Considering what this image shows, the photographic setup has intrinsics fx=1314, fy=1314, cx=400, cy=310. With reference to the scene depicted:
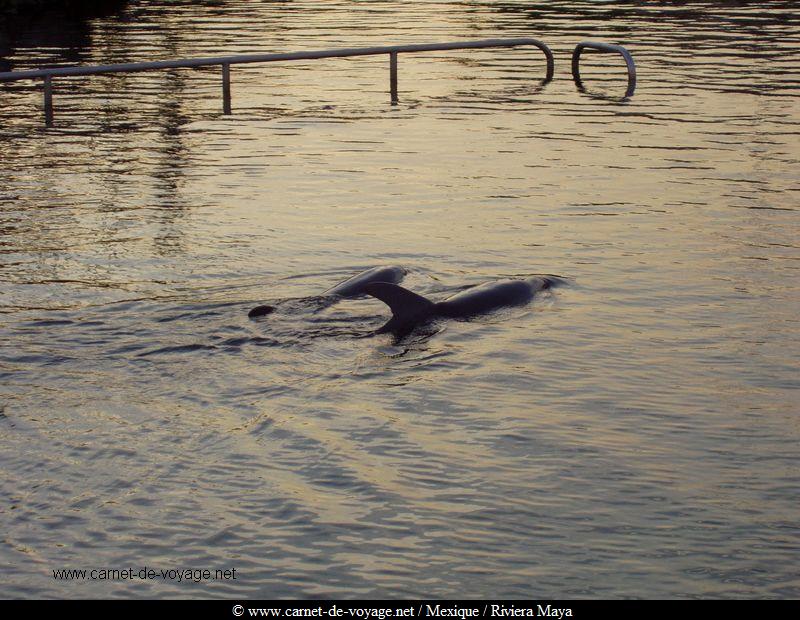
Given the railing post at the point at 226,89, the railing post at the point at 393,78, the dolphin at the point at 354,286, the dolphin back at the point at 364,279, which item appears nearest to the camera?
the dolphin at the point at 354,286

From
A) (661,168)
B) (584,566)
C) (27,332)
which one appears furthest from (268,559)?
(661,168)

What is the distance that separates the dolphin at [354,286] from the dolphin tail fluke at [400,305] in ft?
0.96

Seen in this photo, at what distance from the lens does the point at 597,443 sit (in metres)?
8.64

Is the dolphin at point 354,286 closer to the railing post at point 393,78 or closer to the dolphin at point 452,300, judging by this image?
the dolphin at point 452,300

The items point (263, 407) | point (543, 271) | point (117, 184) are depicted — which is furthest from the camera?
point (117, 184)

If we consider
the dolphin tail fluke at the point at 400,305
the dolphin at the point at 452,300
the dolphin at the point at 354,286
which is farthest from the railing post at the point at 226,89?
the dolphin tail fluke at the point at 400,305

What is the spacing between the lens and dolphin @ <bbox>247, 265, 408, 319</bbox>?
1127 centimetres

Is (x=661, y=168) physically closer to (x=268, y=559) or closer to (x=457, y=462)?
(x=457, y=462)

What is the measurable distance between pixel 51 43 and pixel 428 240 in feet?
86.3

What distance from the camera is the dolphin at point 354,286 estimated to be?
1127 centimetres

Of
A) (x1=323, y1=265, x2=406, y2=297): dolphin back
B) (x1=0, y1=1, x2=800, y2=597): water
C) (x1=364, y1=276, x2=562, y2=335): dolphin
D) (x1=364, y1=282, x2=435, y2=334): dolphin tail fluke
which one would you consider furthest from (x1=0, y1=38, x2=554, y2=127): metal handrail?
(x1=364, y1=282, x2=435, y2=334): dolphin tail fluke

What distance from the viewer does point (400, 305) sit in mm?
10805

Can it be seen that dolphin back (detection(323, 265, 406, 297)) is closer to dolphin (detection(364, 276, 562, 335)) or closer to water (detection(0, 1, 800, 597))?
water (detection(0, 1, 800, 597))

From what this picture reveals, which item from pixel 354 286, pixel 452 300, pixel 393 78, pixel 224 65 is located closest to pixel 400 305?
pixel 452 300
